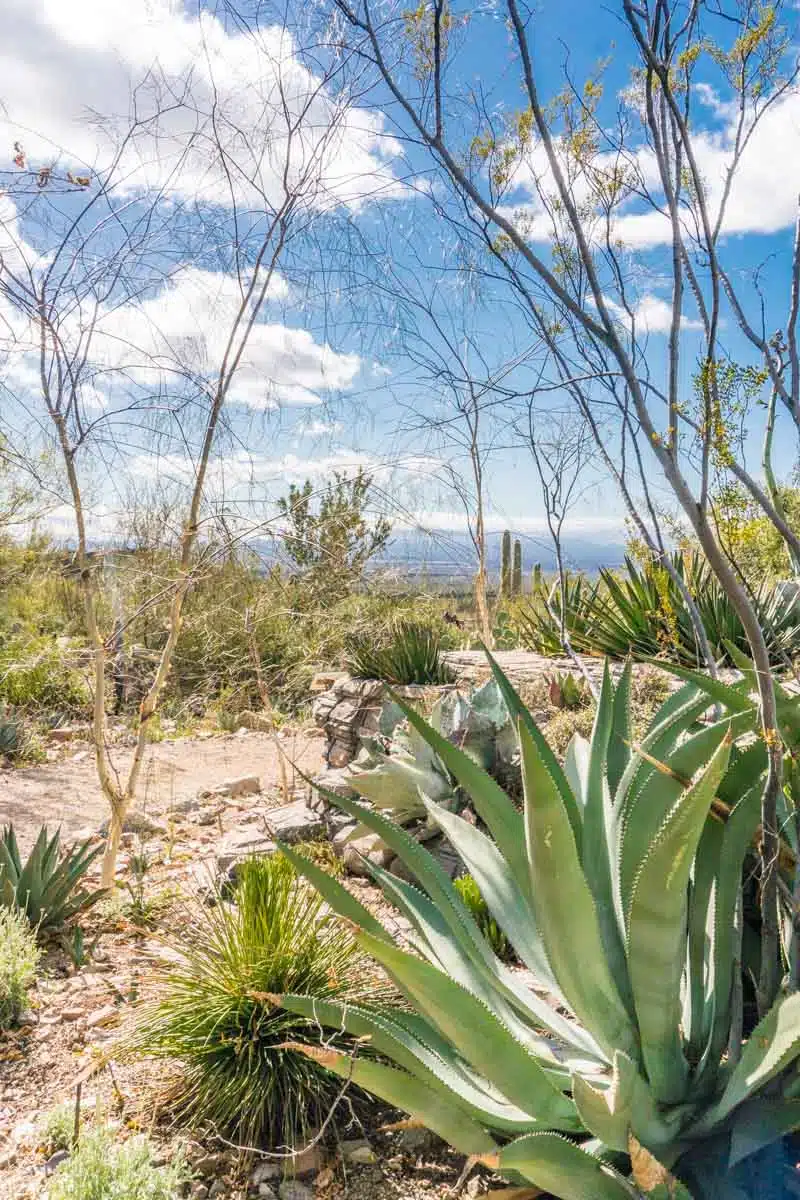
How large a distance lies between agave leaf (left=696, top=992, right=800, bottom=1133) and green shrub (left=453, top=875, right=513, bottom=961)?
1.41 m

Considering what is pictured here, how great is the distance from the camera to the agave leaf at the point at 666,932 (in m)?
1.46

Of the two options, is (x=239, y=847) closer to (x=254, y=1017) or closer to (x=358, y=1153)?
(x=254, y=1017)

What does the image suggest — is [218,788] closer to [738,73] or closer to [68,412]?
[68,412]

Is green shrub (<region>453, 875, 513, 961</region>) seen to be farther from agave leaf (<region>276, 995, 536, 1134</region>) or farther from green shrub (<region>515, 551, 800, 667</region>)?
green shrub (<region>515, 551, 800, 667</region>)

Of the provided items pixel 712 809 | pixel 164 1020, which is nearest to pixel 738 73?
pixel 712 809

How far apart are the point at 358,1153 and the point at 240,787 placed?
13.7 feet

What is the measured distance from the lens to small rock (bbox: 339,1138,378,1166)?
2.11 meters

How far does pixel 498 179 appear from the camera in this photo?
2738 millimetres

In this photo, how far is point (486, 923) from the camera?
304 cm

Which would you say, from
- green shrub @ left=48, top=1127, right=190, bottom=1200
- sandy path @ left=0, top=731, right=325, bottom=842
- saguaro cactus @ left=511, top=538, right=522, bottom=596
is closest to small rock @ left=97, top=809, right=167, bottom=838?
sandy path @ left=0, top=731, right=325, bottom=842

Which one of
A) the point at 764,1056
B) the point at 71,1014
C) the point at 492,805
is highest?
the point at 492,805

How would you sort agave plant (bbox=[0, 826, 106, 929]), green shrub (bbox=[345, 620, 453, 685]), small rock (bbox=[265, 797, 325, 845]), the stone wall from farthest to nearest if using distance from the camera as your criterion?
green shrub (bbox=[345, 620, 453, 685]), the stone wall, small rock (bbox=[265, 797, 325, 845]), agave plant (bbox=[0, 826, 106, 929])

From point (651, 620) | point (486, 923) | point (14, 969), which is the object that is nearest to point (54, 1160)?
point (14, 969)

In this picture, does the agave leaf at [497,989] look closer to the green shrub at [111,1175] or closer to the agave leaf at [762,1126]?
the agave leaf at [762,1126]
